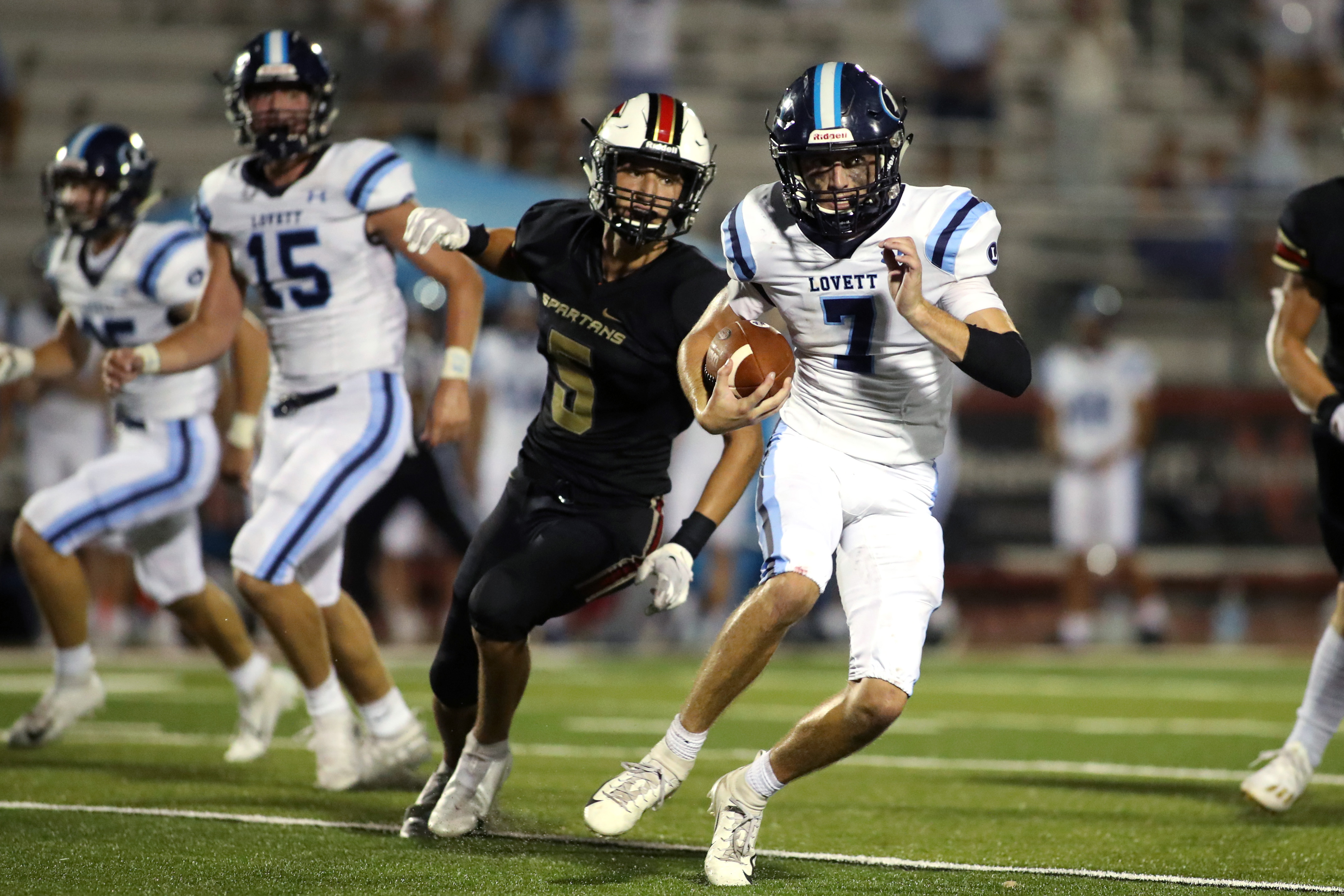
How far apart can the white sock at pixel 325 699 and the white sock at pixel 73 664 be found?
1099 mm

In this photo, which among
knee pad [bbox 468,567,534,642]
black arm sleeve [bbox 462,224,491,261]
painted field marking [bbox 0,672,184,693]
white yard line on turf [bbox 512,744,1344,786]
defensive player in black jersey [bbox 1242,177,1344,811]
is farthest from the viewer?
painted field marking [bbox 0,672,184,693]

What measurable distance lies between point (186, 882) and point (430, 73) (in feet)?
32.4

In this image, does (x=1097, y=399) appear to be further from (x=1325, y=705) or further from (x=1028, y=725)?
(x=1325, y=705)

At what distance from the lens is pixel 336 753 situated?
4.88 m

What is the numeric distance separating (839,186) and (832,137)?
11 cm

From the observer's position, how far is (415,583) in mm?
10250

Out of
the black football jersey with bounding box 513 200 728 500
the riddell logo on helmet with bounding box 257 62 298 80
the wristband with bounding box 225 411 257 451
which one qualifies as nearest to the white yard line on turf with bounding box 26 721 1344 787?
the wristband with bounding box 225 411 257 451

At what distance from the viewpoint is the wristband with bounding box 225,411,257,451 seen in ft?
18.2

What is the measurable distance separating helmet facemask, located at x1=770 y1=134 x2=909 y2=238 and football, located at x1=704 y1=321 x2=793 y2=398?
11.3 inches

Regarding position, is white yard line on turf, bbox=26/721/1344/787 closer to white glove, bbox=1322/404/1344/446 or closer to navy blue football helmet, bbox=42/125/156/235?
white glove, bbox=1322/404/1344/446

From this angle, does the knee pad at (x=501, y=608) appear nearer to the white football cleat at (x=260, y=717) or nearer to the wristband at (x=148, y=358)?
the wristband at (x=148, y=358)

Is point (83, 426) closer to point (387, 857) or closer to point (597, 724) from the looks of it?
point (597, 724)

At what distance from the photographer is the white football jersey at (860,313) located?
3.83m

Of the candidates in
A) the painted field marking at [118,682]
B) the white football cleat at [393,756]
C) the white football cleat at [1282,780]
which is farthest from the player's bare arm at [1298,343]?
the painted field marking at [118,682]
